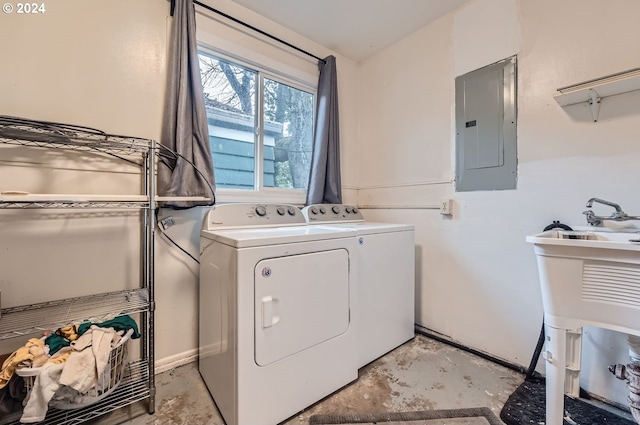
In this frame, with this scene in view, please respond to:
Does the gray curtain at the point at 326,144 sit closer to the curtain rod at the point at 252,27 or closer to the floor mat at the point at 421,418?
the curtain rod at the point at 252,27

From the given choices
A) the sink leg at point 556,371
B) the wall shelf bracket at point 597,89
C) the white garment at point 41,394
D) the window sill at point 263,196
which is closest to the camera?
the white garment at point 41,394

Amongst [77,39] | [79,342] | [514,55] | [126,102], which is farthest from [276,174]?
[514,55]

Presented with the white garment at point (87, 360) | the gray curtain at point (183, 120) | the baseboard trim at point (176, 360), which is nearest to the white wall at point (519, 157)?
the gray curtain at point (183, 120)

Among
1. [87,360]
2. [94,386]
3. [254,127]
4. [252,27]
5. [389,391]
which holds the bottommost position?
[389,391]

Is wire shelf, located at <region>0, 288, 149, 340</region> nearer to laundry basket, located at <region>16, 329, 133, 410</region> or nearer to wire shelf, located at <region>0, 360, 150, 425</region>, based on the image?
laundry basket, located at <region>16, 329, 133, 410</region>

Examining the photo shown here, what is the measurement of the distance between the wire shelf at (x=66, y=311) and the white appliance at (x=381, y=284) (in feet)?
3.65

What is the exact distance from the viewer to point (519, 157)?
1602mm

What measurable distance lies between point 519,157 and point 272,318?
1676 mm

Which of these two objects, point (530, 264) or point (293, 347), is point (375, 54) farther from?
point (293, 347)

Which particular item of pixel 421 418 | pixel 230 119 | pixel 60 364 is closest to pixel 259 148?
pixel 230 119

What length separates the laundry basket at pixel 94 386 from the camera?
3.18 feet

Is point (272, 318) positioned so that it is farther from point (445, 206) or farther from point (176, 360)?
point (445, 206)

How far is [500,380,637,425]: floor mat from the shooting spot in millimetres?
1188

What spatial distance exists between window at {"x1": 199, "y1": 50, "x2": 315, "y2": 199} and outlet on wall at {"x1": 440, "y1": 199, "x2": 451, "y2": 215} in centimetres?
109
